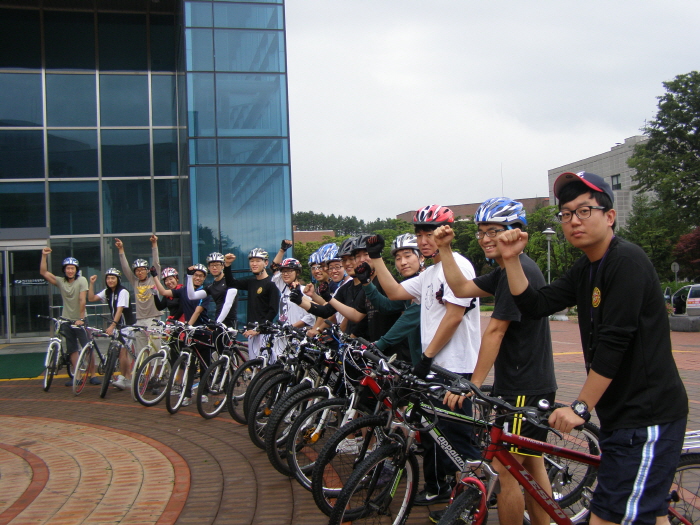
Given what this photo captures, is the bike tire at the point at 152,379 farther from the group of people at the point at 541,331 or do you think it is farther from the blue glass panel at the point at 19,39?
the blue glass panel at the point at 19,39

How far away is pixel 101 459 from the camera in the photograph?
19.2 feet

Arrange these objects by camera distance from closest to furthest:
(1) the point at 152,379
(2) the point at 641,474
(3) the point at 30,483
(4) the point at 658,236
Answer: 1. (2) the point at 641,474
2. (3) the point at 30,483
3. (1) the point at 152,379
4. (4) the point at 658,236

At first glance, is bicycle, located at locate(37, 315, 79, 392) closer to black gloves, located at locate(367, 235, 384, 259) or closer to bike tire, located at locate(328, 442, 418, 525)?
black gloves, located at locate(367, 235, 384, 259)

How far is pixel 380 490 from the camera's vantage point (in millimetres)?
3621

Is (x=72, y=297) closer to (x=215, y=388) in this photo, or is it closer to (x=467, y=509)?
(x=215, y=388)

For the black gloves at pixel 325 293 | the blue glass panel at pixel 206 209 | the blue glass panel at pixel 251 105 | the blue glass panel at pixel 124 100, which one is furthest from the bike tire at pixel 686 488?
the blue glass panel at pixel 124 100

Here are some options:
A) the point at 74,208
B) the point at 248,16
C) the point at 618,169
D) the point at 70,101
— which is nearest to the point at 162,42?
the point at 70,101

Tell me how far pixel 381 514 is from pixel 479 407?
3.09 ft

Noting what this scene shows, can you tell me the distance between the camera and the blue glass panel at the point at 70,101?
61.3 feet

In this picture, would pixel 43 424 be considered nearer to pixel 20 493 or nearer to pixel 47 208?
pixel 20 493

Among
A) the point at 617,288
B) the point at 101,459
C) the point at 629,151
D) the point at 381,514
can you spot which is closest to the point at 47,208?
the point at 101,459

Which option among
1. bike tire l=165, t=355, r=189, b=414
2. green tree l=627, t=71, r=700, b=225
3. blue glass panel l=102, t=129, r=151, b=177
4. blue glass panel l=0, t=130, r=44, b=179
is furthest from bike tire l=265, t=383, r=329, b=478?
green tree l=627, t=71, r=700, b=225

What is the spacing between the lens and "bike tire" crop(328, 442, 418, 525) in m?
3.45

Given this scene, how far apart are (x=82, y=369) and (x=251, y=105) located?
29.3 feet
